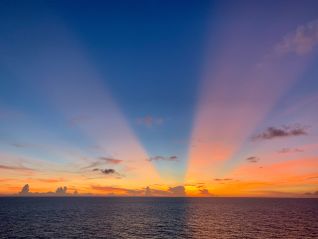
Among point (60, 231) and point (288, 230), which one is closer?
point (60, 231)

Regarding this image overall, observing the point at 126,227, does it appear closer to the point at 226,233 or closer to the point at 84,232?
the point at 84,232

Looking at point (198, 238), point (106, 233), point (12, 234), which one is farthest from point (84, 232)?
point (198, 238)

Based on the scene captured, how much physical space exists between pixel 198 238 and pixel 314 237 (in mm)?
37105

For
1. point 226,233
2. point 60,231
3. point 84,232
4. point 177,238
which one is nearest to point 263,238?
point 226,233

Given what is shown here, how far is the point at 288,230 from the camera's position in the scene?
98.4 meters

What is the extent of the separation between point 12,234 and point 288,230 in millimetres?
94480

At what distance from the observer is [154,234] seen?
88.6 m

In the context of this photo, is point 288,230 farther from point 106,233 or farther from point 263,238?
point 106,233

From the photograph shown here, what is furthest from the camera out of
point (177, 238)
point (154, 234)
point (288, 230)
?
point (288, 230)

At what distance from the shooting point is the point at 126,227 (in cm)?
10238

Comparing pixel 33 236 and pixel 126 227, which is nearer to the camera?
pixel 33 236

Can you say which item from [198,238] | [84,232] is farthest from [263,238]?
[84,232]

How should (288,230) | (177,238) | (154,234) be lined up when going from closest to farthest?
(177,238), (154,234), (288,230)

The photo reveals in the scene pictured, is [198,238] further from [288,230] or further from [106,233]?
[288,230]
